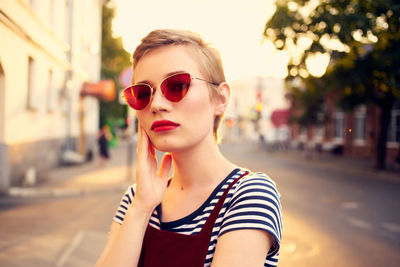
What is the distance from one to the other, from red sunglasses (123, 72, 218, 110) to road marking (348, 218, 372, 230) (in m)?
6.70

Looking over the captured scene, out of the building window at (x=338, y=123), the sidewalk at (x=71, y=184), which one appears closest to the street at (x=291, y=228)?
the sidewalk at (x=71, y=184)

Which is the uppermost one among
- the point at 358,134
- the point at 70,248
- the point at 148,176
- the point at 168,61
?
the point at 168,61

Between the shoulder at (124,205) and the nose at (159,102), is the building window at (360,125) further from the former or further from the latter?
the nose at (159,102)

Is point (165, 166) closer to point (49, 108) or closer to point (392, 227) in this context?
point (392, 227)

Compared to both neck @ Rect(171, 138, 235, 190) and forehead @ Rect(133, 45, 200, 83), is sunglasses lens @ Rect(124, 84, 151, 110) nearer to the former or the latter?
forehead @ Rect(133, 45, 200, 83)

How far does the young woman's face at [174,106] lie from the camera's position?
4.98 feet

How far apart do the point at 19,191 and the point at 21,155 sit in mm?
1208

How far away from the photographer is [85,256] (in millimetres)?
5125

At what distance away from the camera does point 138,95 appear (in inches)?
62.9

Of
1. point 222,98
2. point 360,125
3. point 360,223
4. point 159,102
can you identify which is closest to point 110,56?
point 360,125

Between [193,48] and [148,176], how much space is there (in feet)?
1.68

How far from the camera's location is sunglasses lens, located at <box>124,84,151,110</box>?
5.15 feet

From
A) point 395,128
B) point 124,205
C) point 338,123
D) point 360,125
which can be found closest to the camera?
point 124,205

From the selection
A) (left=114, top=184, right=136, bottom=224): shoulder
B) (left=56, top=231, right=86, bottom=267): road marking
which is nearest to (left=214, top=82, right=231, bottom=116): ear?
(left=114, top=184, right=136, bottom=224): shoulder
